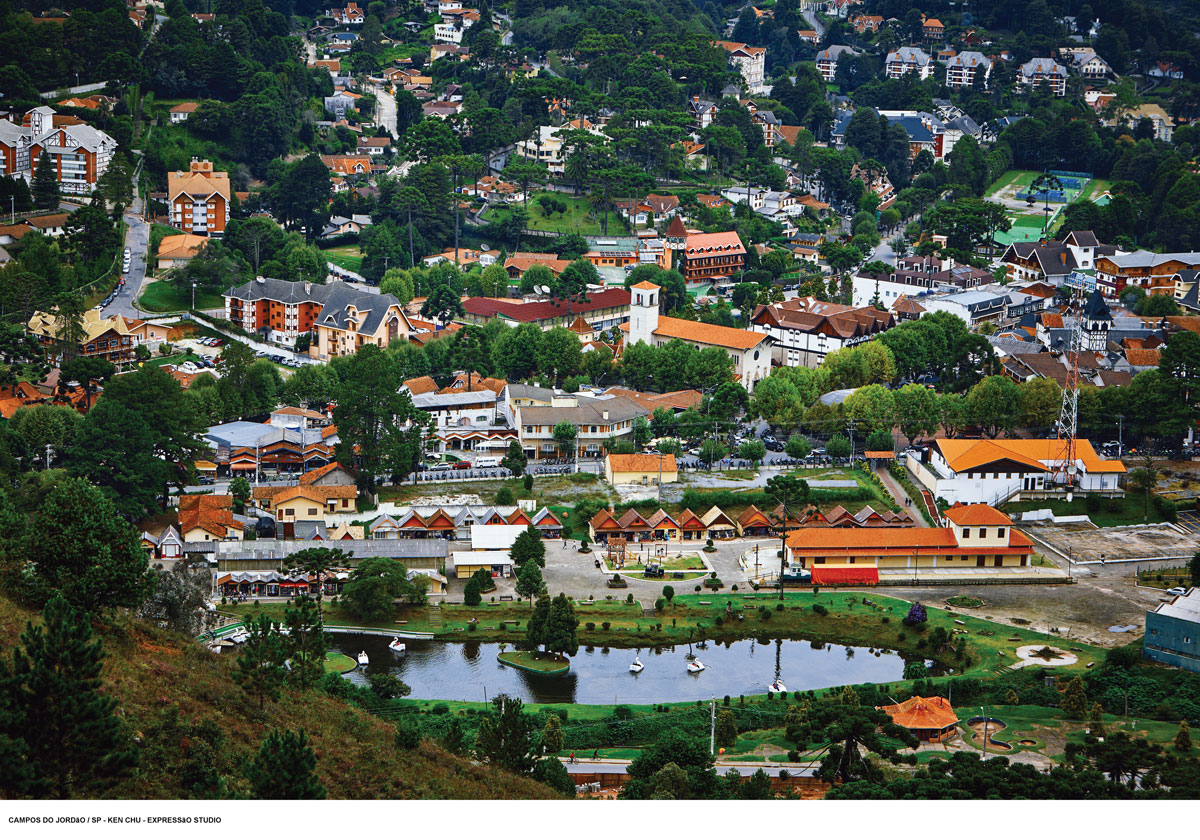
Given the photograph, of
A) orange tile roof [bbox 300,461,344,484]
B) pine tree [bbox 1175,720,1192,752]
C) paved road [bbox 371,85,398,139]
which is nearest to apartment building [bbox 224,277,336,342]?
orange tile roof [bbox 300,461,344,484]

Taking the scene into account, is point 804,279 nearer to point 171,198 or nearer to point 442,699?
point 171,198

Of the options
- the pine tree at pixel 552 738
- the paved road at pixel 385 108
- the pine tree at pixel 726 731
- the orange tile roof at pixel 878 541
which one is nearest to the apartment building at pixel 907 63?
the paved road at pixel 385 108

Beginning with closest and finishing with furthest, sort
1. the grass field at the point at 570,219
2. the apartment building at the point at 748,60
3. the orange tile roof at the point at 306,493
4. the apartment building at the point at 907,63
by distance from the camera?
1. the orange tile roof at the point at 306,493
2. the grass field at the point at 570,219
3. the apartment building at the point at 748,60
4. the apartment building at the point at 907,63

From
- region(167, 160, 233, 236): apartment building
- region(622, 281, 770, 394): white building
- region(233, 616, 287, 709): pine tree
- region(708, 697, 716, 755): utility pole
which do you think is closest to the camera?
region(233, 616, 287, 709): pine tree

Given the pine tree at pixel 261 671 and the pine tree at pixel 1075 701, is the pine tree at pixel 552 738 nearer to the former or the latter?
the pine tree at pixel 261 671

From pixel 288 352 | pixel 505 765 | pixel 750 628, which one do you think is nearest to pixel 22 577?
pixel 505 765

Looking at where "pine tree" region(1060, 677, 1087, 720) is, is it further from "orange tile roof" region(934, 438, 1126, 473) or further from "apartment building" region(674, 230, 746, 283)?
"apartment building" region(674, 230, 746, 283)
